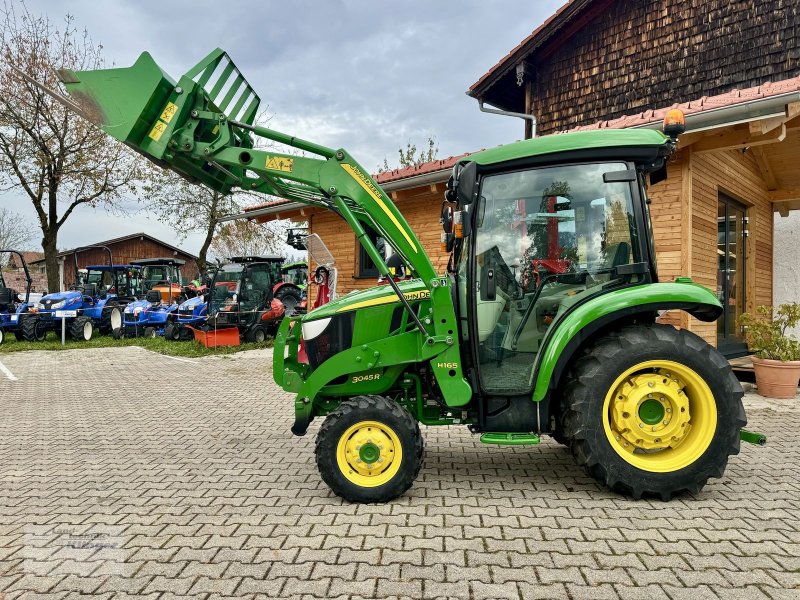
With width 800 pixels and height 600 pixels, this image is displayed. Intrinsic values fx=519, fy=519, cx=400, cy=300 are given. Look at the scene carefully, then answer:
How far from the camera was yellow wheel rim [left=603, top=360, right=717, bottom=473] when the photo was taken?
10.5 ft

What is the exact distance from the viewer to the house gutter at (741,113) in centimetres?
512

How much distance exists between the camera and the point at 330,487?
3.28 m

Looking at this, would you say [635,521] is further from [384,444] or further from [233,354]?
[233,354]

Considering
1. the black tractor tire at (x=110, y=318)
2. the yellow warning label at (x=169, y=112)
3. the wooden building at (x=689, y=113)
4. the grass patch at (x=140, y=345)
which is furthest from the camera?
the black tractor tire at (x=110, y=318)

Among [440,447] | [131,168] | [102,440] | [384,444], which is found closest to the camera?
[384,444]

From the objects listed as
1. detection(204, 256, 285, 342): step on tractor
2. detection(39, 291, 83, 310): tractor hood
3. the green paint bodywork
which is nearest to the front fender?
the green paint bodywork

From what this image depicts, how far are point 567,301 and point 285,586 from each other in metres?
2.30

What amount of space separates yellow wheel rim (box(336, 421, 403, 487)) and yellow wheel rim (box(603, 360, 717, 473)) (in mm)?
1319

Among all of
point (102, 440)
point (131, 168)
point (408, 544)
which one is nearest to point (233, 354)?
point (102, 440)

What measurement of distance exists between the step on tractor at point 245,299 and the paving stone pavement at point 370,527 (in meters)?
8.25

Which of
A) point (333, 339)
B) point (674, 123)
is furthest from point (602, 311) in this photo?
point (333, 339)

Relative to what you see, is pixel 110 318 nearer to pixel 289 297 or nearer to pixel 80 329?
pixel 80 329

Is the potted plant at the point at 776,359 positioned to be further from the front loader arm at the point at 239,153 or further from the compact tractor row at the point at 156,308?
the compact tractor row at the point at 156,308

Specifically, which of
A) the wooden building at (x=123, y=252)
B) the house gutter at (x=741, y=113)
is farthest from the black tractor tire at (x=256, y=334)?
the wooden building at (x=123, y=252)
